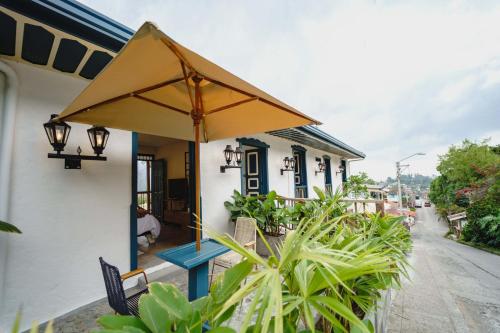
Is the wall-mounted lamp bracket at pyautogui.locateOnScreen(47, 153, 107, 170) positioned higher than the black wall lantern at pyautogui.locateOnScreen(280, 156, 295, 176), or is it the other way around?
the black wall lantern at pyautogui.locateOnScreen(280, 156, 295, 176)

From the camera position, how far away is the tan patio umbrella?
4.09 feet

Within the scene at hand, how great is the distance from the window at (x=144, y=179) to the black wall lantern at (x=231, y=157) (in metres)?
4.19

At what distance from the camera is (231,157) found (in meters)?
4.48

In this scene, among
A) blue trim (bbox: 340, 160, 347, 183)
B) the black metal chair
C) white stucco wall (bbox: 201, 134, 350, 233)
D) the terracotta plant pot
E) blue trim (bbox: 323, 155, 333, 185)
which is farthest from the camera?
blue trim (bbox: 340, 160, 347, 183)

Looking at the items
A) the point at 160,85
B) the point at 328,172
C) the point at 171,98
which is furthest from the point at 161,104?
the point at 328,172

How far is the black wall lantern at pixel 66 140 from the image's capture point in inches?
85.4

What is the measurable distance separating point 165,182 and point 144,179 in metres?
0.80

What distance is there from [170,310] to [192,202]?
3194mm

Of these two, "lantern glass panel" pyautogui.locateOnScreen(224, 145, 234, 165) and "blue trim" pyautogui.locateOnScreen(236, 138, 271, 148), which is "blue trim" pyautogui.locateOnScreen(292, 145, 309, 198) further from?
"lantern glass panel" pyautogui.locateOnScreen(224, 145, 234, 165)

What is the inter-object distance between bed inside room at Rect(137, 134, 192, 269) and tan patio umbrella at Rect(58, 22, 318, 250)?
376cm

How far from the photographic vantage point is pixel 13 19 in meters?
1.62

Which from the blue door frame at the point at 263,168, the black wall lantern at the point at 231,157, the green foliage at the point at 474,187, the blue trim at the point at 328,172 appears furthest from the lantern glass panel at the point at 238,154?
the green foliage at the point at 474,187

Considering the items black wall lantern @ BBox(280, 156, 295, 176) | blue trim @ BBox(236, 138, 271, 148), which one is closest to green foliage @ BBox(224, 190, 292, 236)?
blue trim @ BBox(236, 138, 271, 148)

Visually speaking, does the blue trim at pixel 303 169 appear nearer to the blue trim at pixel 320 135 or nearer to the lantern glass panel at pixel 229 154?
the blue trim at pixel 320 135
